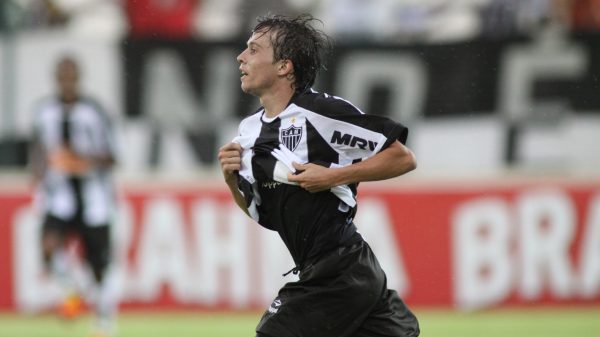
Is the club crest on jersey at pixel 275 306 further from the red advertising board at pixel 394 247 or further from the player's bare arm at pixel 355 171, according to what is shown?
the red advertising board at pixel 394 247

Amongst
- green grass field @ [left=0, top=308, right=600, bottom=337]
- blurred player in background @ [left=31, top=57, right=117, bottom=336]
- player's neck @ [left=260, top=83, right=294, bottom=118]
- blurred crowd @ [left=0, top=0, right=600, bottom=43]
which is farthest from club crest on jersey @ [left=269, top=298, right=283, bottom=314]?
blurred crowd @ [left=0, top=0, right=600, bottom=43]

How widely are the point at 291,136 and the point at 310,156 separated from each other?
0.12 m

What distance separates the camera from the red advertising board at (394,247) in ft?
40.2

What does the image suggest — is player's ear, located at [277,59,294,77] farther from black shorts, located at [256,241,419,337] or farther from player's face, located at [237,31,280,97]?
black shorts, located at [256,241,419,337]

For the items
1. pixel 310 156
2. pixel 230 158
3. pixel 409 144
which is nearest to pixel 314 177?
pixel 310 156

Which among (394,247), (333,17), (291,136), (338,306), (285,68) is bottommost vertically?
A: (338,306)

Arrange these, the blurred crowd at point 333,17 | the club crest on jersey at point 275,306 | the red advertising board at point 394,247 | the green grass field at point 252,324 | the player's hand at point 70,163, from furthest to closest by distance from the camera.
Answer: the blurred crowd at point 333,17
the red advertising board at point 394,247
the player's hand at point 70,163
the green grass field at point 252,324
the club crest on jersey at point 275,306

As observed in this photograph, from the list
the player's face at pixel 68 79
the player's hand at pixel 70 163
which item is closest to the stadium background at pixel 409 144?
the player's hand at pixel 70 163

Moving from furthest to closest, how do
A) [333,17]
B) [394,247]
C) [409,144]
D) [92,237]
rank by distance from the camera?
1. [333,17]
2. [409,144]
3. [394,247]
4. [92,237]

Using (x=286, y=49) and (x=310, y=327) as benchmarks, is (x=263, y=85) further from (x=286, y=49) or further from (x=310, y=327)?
(x=310, y=327)

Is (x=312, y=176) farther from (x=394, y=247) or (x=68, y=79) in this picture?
(x=394, y=247)

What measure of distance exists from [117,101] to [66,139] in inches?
85.3

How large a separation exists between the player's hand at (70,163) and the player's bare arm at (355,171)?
6.71m

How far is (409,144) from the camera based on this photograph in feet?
43.8
